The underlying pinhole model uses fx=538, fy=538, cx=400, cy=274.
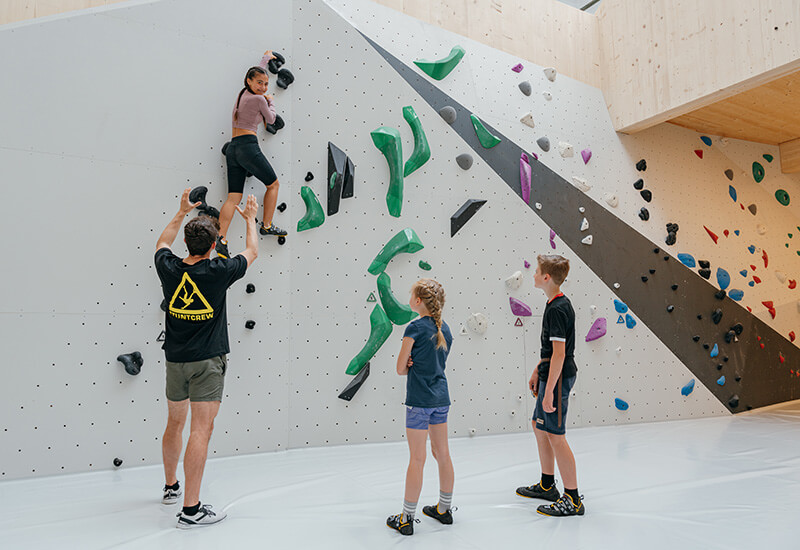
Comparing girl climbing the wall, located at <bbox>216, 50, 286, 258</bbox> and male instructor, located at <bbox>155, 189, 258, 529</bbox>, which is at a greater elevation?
girl climbing the wall, located at <bbox>216, 50, 286, 258</bbox>

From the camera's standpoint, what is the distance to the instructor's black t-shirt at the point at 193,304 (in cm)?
198

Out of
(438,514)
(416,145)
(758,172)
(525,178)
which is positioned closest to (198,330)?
(438,514)

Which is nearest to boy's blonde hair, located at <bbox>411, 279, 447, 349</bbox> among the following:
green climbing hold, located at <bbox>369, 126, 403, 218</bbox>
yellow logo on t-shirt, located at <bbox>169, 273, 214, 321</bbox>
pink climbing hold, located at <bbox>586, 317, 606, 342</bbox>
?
yellow logo on t-shirt, located at <bbox>169, 273, 214, 321</bbox>

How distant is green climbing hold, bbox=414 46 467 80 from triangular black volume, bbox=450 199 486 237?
0.97 meters

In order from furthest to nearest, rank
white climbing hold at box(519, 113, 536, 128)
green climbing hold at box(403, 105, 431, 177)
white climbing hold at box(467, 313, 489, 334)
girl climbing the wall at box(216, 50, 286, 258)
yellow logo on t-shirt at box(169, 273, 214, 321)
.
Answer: white climbing hold at box(519, 113, 536, 128)
white climbing hold at box(467, 313, 489, 334)
green climbing hold at box(403, 105, 431, 177)
girl climbing the wall at box(216, 50, 286, 258)
yellow logo on t-shirt at box(169, 273, 214, 321)

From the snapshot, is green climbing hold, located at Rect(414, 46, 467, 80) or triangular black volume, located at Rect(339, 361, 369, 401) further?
green climbing hold, located at Rect(414, 46, 467, 80)

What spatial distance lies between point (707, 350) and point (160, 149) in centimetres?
485

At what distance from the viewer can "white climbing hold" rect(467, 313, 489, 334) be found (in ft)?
12.8

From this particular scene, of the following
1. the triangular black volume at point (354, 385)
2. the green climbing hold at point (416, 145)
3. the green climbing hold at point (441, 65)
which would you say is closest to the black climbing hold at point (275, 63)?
the green climbing hold at point (416, 145)

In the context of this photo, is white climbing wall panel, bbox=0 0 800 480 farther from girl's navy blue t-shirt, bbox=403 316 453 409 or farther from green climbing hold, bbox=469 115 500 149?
girl's navy blue t-shirt, bbox=403 316 453 409

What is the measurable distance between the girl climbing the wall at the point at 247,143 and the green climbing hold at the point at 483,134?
5.44 feet

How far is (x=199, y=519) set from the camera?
193cm

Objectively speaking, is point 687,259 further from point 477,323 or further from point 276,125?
point 276,125

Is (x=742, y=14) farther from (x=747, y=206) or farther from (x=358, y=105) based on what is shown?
(x=358, y=105)
